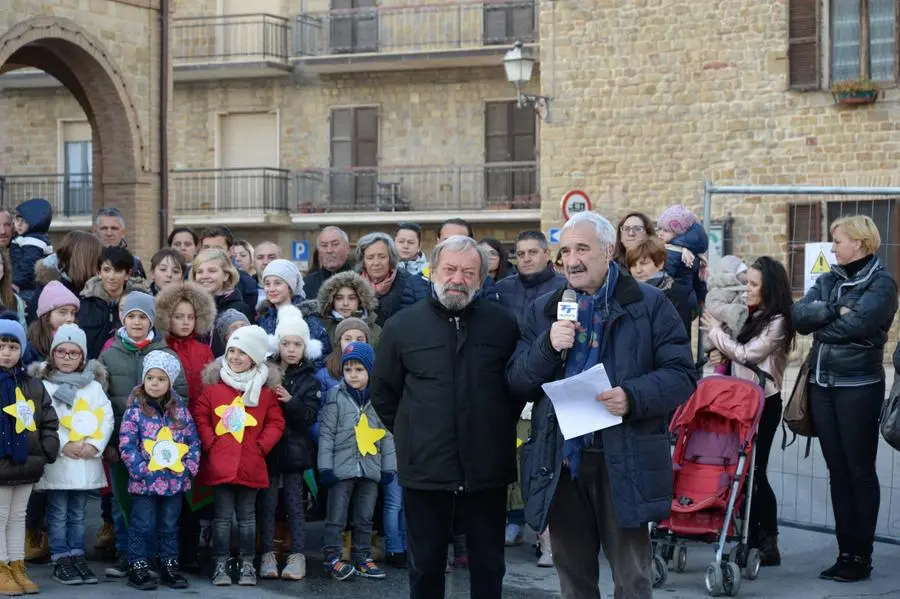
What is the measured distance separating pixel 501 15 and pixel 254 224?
7423 mm

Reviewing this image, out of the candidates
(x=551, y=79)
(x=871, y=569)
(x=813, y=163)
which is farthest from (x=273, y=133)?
(x=871, y=569)

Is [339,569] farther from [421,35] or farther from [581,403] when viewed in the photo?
[421,35]

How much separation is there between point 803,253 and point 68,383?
465 inches

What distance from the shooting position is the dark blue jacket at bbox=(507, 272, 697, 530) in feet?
20.0

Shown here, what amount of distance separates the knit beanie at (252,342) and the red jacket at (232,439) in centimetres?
15

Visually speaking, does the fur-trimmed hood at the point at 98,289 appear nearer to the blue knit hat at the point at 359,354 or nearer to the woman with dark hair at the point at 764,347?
the blue knit hat at the point at 359,354

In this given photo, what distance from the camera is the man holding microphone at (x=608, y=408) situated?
6121 millimetres

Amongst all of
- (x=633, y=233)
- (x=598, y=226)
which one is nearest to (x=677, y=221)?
(x=633, y=233)

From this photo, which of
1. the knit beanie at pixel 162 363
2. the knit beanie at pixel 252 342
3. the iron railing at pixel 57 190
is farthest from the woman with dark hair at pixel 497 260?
the iron railing at pixel 57 190

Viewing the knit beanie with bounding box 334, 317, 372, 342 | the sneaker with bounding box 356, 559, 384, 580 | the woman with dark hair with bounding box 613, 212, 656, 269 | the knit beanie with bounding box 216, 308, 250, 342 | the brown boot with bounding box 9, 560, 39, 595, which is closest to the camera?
the brown boot with bounding box 9, 560, 39, 595

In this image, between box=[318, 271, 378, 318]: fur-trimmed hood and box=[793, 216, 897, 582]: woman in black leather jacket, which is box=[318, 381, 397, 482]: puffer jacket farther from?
box=[793, 216, 897, 582]: woman in black leather jacket

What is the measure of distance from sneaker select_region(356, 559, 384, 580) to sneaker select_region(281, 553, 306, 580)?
13.1 inches

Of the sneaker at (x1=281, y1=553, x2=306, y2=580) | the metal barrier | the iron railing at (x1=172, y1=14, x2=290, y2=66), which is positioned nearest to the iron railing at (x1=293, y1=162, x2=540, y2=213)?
the iron railing at (x1=172, y1=14, x2=290, y2=66)

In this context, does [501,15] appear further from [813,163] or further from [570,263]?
[570,263]
